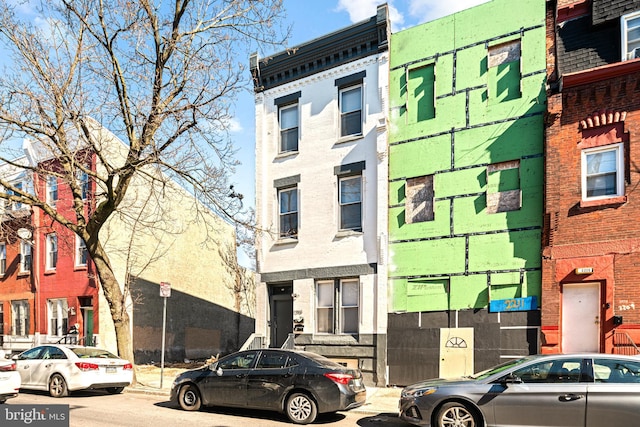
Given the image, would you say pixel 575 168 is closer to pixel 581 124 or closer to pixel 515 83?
pixel 581 124

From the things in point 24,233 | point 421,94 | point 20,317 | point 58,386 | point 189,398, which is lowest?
point 20,317

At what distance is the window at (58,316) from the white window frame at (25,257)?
8.34 ft

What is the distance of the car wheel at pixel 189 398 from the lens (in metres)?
10.8

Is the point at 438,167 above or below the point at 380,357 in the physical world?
above

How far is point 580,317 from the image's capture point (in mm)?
12273

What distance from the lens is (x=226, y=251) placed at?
28.9 m

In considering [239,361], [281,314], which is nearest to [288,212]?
[281,314]

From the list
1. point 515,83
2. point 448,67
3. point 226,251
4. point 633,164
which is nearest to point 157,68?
point 448,67

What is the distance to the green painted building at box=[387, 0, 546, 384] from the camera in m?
13.2

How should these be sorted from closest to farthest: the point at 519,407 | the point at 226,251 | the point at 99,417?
1. the point at 519,407
2. the point at 99,417
3. the point at 226,251

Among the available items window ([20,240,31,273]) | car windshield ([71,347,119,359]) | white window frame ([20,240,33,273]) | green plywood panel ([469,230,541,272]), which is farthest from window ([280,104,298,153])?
window ([20,240,31,273])

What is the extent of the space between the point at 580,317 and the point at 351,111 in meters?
8.97

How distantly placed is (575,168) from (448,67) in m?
4.68

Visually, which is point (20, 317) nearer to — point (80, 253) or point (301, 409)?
point (80, 253)
